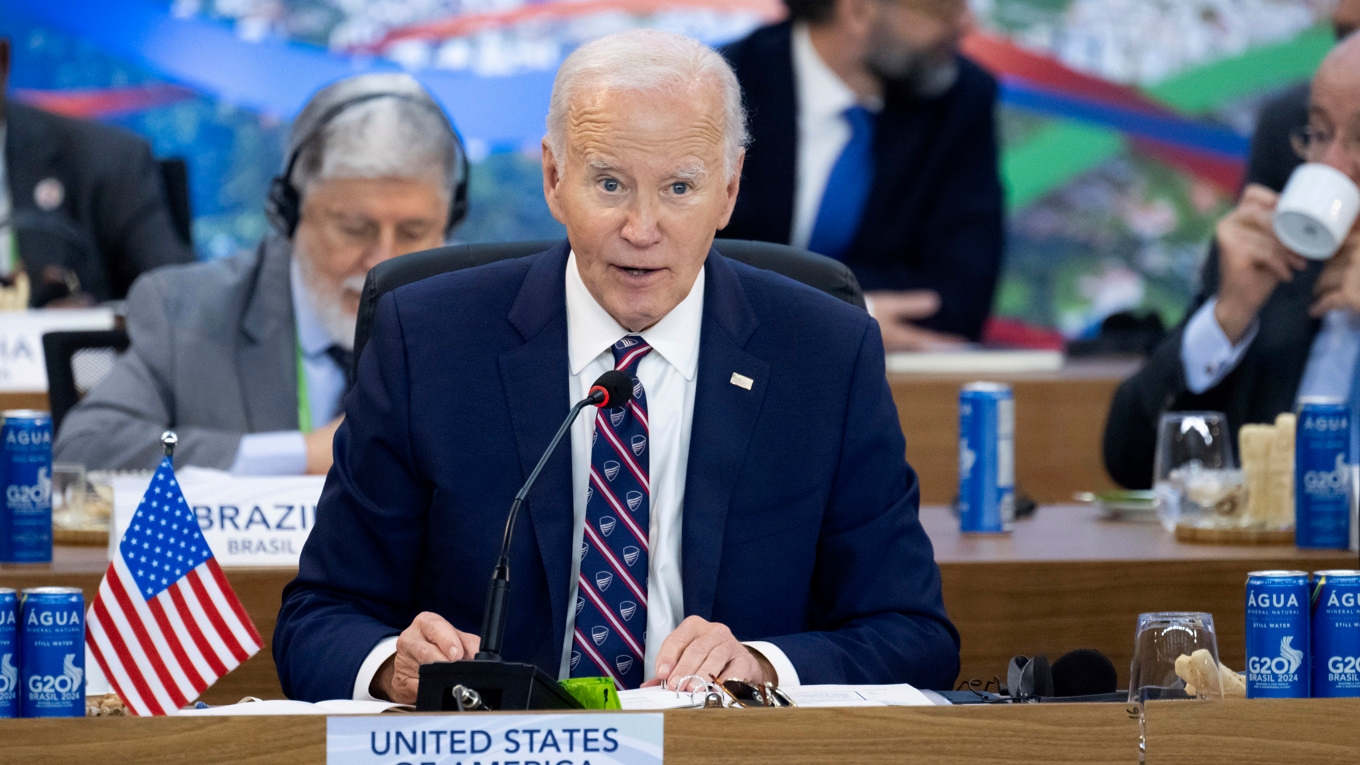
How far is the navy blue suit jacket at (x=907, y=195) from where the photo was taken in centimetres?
549

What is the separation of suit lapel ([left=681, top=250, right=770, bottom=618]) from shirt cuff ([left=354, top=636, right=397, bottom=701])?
0.35 m

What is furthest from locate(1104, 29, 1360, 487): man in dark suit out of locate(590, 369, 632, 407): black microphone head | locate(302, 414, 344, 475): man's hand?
locate(590, 369, 632, 407): black microphone head

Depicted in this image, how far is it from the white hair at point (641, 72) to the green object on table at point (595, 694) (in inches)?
25.7

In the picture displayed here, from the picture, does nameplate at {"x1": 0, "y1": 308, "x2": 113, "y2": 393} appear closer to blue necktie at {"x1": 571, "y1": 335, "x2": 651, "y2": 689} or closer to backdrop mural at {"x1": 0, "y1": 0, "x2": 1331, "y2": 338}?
blue necktie at {"x1": 571, "y1": 335, "x2": 651, "y2": 689}

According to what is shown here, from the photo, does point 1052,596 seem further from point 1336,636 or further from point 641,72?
point 641,72

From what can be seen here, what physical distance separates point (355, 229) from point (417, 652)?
5.54 ft

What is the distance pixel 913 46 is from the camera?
5.84 metres

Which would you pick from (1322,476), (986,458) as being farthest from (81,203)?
(1322,476)

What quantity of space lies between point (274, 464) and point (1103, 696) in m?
1.71

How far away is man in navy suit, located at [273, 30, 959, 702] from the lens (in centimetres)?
195

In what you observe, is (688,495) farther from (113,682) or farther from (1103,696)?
(113,682)

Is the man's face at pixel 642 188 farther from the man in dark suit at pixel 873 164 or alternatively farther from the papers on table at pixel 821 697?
the man in dark suit at pixel 873 164

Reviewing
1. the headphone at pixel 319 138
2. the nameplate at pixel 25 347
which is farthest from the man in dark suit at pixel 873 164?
the nameplate at pixel 25 347

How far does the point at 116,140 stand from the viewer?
550 centimetres
